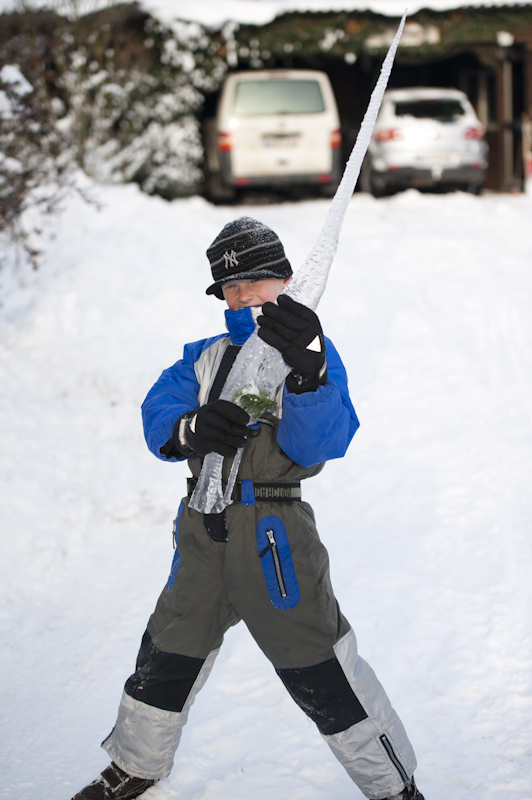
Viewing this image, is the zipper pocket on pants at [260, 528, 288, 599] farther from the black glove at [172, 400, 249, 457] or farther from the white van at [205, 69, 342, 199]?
the white van at [205, 69, 342, 199]

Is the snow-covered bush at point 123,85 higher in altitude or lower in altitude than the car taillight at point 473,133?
higher

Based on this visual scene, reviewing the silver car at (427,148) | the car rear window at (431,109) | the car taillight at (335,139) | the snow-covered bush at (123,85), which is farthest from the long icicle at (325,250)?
the car rear window at (431,109)

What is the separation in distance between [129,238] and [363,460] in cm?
381

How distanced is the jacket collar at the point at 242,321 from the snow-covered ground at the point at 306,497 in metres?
1.45

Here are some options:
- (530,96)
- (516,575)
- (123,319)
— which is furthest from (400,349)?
(530,96)

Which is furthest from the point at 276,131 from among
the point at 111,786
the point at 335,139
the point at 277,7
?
the point at 111,786

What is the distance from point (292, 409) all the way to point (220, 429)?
0.18 m

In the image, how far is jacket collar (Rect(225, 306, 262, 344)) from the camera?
203 centimetres

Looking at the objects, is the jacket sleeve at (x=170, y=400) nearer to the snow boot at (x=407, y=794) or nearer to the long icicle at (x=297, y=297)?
the long icicle at (x=297, y=297)

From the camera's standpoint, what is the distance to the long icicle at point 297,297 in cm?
177

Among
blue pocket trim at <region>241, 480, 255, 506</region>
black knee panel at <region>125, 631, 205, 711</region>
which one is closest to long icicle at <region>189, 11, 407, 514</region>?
blue pocket trim at <region>241, 480, 255, 506</region>

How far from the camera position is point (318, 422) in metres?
1.82

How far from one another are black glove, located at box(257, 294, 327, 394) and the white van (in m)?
8.80

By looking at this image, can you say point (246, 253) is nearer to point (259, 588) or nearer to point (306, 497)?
point (259, 588)
